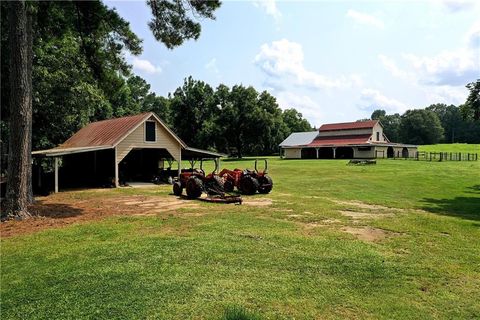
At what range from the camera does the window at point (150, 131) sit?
2312 centimetres

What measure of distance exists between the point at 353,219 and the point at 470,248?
3.40 meters

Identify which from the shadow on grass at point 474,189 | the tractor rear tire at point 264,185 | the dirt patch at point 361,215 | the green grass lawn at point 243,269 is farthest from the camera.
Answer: the shadow on grass at point 474,189

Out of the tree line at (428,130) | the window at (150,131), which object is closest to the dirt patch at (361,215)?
the window at (150,131)

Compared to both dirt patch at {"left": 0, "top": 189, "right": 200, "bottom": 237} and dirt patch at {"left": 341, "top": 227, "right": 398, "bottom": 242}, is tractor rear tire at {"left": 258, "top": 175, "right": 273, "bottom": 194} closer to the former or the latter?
dirt patch at {"left": 0, "top": 189, "right": 200, "bottom": 237}

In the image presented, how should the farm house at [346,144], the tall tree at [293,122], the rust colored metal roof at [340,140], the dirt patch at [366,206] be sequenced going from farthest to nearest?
the tall tree at [293,122], the rust colored metal roof at [340,140], the farm house at [346,144], the dirt patch at [366,206]

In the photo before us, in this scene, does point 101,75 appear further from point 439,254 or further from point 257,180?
point 439,254

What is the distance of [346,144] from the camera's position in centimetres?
5147

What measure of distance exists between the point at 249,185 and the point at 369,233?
819cm

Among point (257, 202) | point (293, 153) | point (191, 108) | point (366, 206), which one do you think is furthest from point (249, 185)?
point (191, 108)

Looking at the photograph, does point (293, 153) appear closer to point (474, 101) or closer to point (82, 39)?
point (474, 101)

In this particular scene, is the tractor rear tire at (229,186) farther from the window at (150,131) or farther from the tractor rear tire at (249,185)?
the window at (150,131)

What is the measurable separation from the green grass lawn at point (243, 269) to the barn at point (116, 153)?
38.6ft

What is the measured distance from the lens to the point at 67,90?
78.8 feet

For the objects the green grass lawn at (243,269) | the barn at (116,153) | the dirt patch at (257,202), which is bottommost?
the green grass lawn at (243,269)
